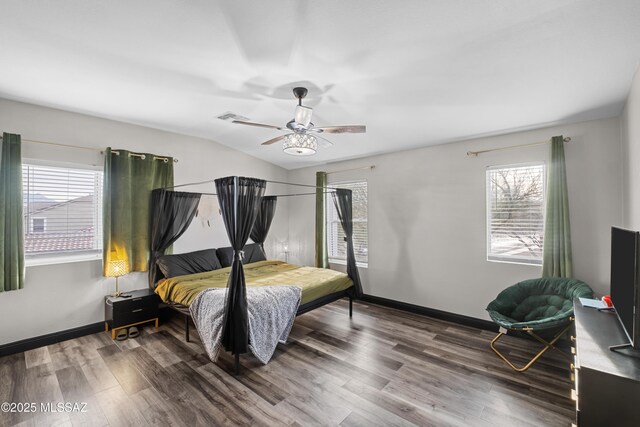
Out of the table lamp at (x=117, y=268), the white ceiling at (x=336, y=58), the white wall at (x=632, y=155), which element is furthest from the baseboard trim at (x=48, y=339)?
the white wall at (x=632, y=155)

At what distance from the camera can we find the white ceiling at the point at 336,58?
1.70 metres

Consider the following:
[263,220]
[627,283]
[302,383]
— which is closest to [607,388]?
[627,283]

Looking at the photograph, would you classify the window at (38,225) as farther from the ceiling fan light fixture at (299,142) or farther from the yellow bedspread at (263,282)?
the ceiling fan light fixture at (299,142)

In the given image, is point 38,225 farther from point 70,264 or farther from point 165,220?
point 165,220

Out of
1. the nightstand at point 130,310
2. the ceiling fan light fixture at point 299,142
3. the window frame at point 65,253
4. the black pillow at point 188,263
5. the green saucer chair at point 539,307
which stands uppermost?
the ceiling fan light fixture at point 299,142

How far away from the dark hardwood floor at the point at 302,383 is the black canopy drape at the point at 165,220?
104 centimetres

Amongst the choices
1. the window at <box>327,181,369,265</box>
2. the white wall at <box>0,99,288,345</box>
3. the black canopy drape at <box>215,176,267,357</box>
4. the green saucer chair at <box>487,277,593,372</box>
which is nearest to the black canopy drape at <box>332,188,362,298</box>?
the window at <box>327,181,369,265</box>

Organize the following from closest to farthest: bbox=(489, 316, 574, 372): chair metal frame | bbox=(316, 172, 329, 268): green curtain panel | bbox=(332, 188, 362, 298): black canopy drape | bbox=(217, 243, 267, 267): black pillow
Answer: bbox=(489, 316, 574, 372): chair metal frame
bbox=(332, 188, 362, 298): black canopy drape
bbox=(217, 243, 267, 267): black pillow
bbox=(316, 172, 329, 268): green curtain panel

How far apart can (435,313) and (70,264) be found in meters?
4.81

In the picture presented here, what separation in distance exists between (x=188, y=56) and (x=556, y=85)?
10.2ft

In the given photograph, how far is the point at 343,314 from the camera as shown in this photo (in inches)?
166

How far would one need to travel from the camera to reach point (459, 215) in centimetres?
378

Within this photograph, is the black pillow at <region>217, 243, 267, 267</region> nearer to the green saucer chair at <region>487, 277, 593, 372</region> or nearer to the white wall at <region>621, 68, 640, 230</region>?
the green saucer chair at <region>487, 277, 593, 372</region>

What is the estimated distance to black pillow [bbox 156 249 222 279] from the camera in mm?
3749
